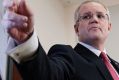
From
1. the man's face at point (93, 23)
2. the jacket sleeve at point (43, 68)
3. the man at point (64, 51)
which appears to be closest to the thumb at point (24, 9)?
the man at point (64, 51)

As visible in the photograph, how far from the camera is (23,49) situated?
2.34 ft

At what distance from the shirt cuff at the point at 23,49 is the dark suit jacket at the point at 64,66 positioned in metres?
0.01

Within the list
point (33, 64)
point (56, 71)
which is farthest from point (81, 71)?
point (33, 64)

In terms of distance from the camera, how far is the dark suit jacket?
0.73 meters

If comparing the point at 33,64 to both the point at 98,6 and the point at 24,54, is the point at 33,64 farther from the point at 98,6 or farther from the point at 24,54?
the point at 98,6

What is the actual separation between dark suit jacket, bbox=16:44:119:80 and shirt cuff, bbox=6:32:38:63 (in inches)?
0.5

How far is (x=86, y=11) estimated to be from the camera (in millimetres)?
1404

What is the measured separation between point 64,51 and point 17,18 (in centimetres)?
40

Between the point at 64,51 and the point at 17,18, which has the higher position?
the point at 17,18

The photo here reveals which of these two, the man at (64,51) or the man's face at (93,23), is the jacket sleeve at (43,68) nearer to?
the man at (64,51)

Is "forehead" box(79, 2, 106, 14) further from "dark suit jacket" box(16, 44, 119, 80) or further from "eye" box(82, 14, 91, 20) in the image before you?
"dark suit jacket" box(16, 44, 119, 80)

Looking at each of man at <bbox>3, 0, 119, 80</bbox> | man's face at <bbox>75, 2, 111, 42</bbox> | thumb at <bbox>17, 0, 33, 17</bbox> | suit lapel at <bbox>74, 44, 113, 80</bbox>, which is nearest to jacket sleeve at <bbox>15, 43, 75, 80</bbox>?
man at <bbox>3, 0, 119, 80</bbox>

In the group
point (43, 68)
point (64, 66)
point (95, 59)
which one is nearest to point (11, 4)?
point (43, 68)

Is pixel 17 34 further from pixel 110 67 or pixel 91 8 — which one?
pixel 91 8
